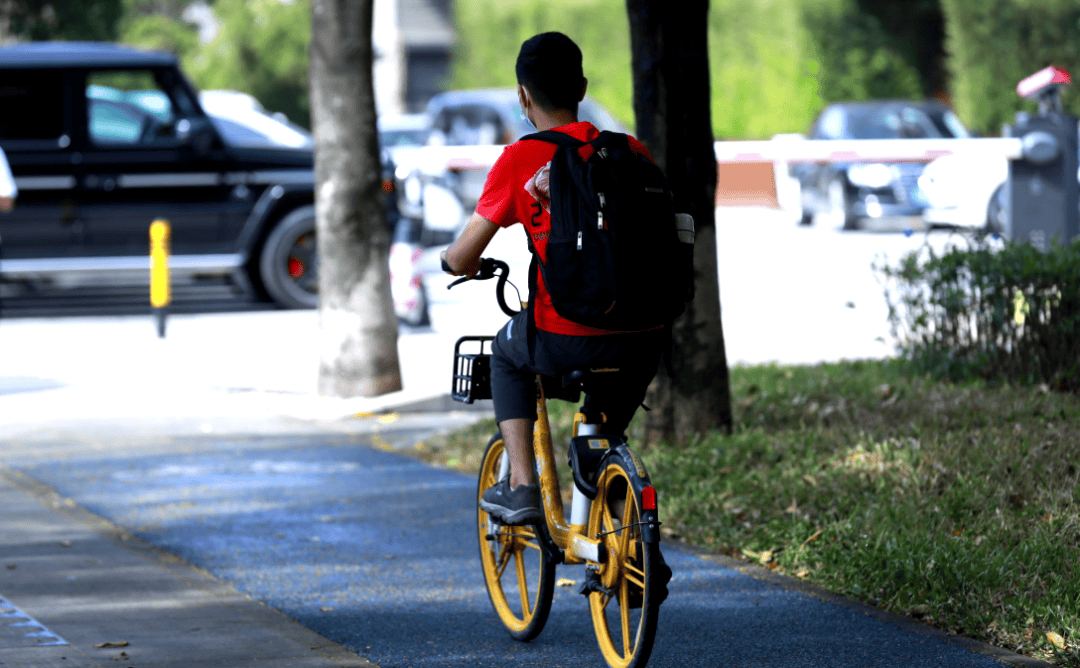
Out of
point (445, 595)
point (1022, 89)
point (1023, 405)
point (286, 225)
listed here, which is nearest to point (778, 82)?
point (286, 225)

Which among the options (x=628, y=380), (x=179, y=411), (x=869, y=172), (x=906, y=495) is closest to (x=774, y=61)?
(x=869, y=172)

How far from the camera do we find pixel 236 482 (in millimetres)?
7684

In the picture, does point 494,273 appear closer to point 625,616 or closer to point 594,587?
point 594,587

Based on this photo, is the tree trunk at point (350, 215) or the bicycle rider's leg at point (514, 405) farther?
the tree trunk at point (350, 215)

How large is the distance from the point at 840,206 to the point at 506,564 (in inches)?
687

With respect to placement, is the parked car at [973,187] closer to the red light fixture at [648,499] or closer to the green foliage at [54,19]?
the red light fixture at [648,499]

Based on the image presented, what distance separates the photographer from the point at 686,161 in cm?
745

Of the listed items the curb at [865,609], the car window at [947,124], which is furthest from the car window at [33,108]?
the car window at [947,124]

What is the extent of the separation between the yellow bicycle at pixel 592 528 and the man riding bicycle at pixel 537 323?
2.0 inches

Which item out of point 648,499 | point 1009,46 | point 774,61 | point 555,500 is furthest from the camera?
point 774,61

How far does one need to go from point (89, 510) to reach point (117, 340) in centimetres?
630

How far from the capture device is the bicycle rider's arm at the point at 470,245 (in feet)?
14.7

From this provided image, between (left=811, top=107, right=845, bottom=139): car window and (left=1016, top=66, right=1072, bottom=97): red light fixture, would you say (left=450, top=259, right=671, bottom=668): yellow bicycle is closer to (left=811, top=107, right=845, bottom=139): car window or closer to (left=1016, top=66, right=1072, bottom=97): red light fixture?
(left=1016, top=66, right=1072, bottom=97): red light fixture

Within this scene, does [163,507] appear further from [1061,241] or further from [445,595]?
[1061,241]
